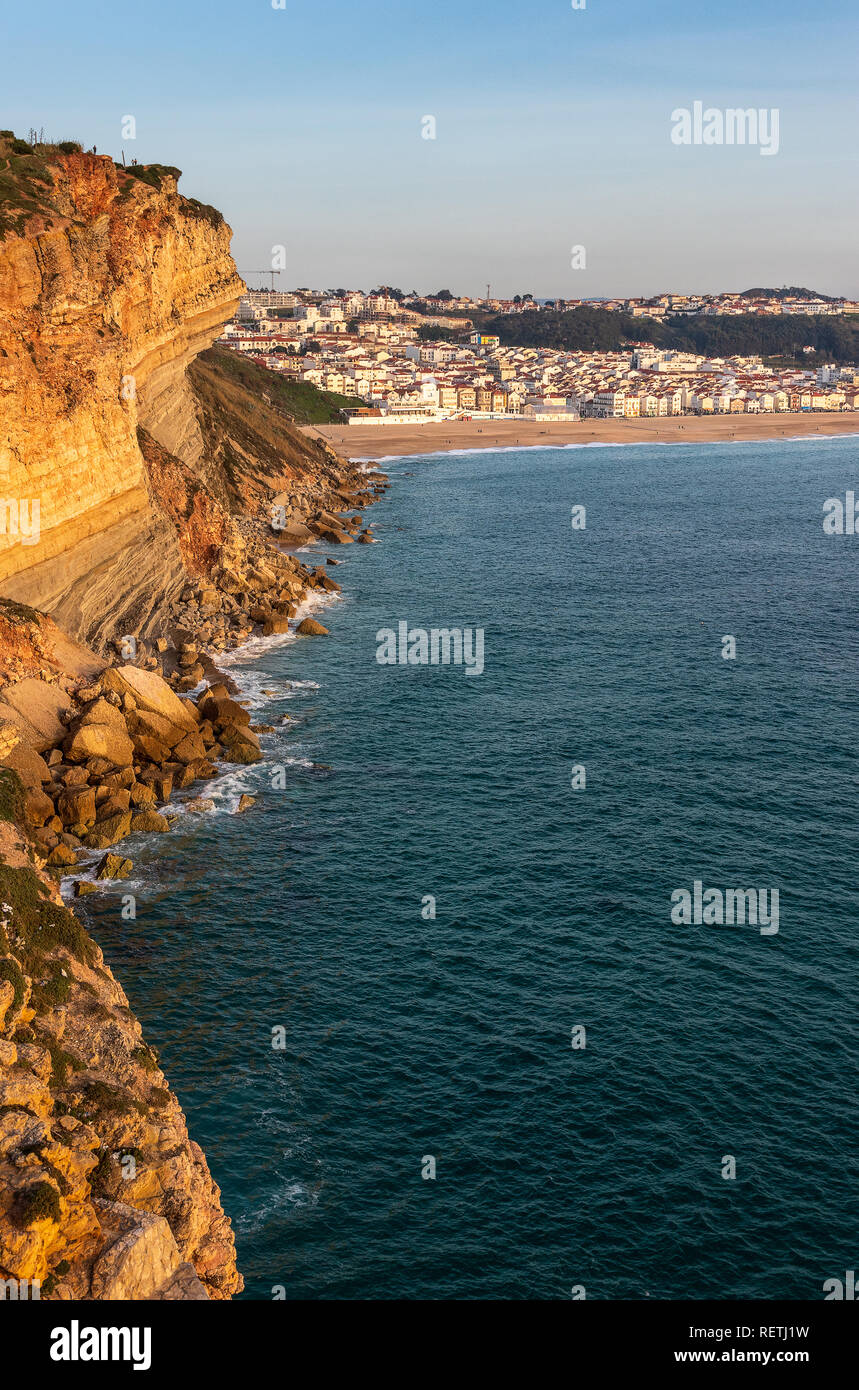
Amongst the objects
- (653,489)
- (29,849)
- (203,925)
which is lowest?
(203,925)

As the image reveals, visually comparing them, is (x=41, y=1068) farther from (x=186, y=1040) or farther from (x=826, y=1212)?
(x=826, y=1212)

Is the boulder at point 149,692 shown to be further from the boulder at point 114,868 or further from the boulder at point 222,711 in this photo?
the boulder at point 114,868

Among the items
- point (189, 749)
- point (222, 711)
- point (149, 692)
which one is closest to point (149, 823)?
point (189, 749)

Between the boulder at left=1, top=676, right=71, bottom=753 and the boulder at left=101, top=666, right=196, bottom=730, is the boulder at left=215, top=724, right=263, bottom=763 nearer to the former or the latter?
the boulder at left=101, top=666, right=196, bottom=730

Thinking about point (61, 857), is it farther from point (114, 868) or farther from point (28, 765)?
point (28, 765)

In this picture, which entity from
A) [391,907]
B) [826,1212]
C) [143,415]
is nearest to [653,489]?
[143,415]

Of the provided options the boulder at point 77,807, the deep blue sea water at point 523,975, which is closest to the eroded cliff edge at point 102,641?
the boulder at point 77,807
